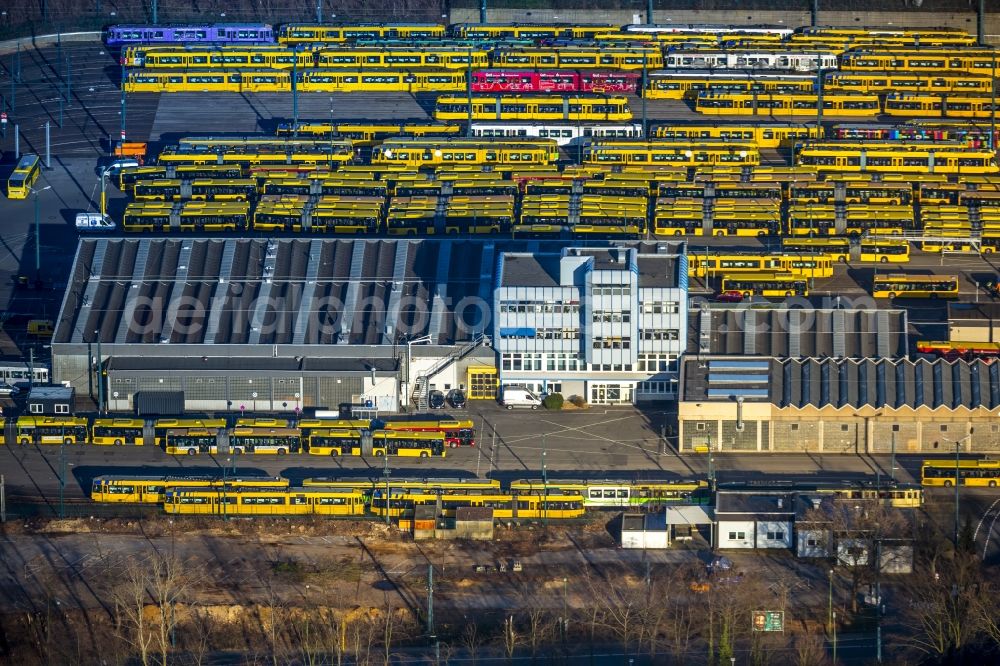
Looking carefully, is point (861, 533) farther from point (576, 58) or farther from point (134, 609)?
point (576, 58)

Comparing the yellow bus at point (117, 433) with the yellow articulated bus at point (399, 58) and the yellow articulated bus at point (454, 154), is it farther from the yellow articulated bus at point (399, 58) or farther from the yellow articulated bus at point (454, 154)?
the yellow articulated bus at point (399, 58)

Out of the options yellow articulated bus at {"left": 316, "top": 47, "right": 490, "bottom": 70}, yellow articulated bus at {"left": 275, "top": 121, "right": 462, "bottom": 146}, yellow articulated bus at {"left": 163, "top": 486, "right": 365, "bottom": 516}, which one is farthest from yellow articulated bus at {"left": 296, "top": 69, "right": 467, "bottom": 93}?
yellow articulated bus at {"left": 163, "top": 486, "right": 365, "bottom": 516}

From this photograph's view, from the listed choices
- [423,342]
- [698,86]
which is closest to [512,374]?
[423,342]

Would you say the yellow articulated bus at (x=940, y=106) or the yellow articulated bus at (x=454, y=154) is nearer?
the yellow articulated bus at (x=454, y=154)

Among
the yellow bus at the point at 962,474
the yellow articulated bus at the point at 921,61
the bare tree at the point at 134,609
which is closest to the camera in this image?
the bare tree at the point at 134,609

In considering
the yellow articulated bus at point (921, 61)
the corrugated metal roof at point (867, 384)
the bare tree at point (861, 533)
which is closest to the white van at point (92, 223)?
the corrugated metal roof at point (867, 384)
